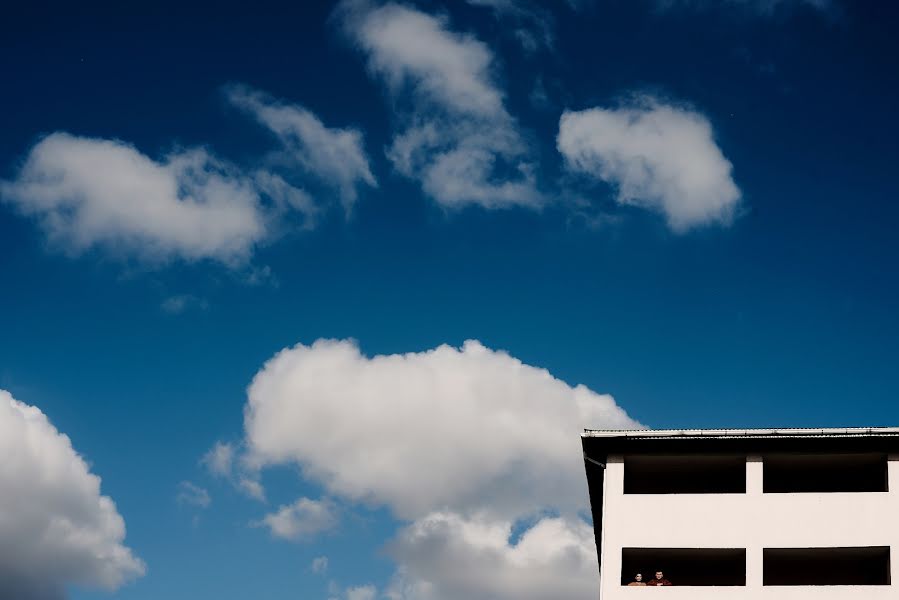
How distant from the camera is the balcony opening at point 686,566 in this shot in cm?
3950

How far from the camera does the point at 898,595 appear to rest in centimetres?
3619

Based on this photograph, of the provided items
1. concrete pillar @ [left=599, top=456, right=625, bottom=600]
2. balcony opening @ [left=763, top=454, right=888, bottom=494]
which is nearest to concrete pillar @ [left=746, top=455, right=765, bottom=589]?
balcony opening @ [left=763, top=454, right=888, bottom=494]

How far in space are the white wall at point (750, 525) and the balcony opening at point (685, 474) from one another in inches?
54.8

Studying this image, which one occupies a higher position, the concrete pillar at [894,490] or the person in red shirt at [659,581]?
the concrete pillar at [894,490]

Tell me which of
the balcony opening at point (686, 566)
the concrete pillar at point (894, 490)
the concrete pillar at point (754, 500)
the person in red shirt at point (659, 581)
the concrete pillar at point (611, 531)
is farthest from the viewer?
the balcony opening at point (686, 566)

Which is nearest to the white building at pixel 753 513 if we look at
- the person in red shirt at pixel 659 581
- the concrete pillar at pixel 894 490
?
the concrete pillar at pixel 894 490

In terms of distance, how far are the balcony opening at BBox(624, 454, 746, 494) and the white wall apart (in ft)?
4.57

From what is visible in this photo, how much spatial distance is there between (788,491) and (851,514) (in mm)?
3431

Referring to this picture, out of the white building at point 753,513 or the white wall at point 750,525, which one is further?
the white building at point 753,513

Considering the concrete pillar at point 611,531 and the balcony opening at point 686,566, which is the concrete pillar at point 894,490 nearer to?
the balcony opening at point 686,566

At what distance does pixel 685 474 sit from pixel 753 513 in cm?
369

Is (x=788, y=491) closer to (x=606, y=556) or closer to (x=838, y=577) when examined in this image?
(x=838, y=577)

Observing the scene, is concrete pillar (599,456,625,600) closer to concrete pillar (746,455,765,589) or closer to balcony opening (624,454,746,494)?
balcony opening (624,454,746,494)

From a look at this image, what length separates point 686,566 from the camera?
4047cm
